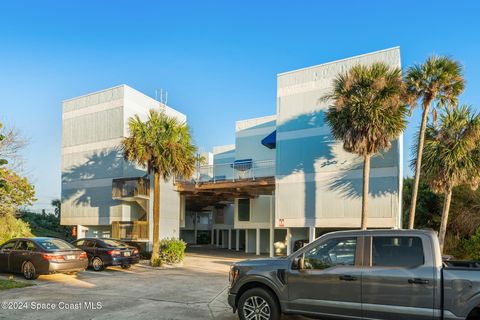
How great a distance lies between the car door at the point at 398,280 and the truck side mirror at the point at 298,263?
1.02 metres

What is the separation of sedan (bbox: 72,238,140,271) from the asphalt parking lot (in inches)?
45.1

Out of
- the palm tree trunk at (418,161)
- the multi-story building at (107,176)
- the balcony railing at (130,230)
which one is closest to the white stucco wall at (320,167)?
the palm tree trunk at (418,161)

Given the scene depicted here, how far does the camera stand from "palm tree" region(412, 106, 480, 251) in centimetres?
1684

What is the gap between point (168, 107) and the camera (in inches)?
1098

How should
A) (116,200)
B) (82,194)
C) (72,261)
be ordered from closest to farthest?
(72,261), (116,200), (82,194)

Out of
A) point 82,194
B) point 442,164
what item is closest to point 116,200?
point 82,194

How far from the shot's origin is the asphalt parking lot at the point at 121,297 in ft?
27.3

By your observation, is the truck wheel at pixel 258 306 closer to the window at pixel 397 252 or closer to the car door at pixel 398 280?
the car door at pixel 398 280

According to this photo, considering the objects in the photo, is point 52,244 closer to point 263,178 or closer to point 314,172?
point 263,178

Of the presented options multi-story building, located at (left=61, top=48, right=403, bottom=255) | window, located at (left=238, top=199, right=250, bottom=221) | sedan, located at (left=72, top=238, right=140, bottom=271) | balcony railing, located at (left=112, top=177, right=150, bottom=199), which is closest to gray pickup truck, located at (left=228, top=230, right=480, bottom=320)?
sedan, located at (left=72, top=238, right=140, bottom=271)

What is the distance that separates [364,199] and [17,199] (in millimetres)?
18085

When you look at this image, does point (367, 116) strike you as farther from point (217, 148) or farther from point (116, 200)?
point (217, 148)

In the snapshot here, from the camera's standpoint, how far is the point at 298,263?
6.67 m

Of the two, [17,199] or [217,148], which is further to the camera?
[217,148]
